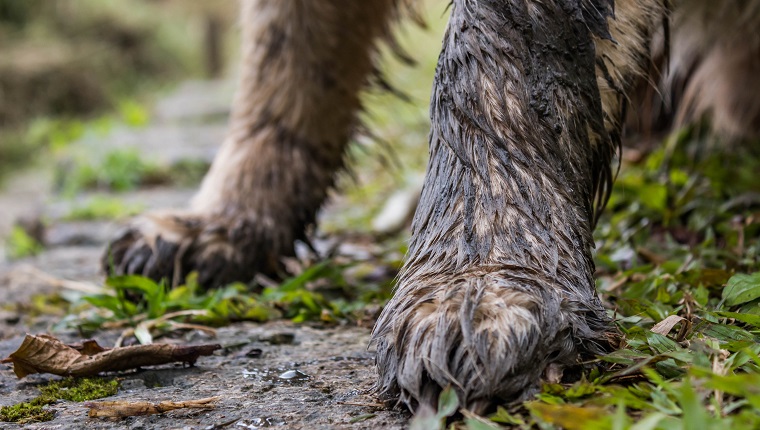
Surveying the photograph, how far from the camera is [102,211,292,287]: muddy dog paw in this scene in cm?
223

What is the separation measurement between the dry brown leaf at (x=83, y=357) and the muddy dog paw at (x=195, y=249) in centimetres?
75

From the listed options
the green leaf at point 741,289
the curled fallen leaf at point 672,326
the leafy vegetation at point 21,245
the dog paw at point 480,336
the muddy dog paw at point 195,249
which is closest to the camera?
the dog paw at point 480,336

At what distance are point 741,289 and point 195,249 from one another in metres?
1.44

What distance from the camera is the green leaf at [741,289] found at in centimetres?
143

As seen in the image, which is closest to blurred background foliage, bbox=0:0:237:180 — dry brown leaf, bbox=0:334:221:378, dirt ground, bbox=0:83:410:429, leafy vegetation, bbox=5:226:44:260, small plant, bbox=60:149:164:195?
small plant, bbox=60:149:164:195

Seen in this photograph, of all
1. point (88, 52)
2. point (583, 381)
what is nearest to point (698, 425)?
point (583, 381)

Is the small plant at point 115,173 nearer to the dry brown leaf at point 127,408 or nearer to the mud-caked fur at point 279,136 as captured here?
the mud-caked fur at point 279,136

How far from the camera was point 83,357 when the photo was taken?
143 centimetres

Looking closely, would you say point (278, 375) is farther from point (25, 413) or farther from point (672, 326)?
point (672, 326)

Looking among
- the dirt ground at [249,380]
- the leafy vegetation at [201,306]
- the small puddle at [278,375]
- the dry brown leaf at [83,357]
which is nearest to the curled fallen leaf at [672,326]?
the dirt ground at [249,380]

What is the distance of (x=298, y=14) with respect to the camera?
250cm

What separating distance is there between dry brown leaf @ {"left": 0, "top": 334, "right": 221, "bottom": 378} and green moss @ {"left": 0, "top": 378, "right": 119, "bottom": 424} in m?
0.02

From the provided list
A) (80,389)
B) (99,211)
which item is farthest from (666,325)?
(99,211)

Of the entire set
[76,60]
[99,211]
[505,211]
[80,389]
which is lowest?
[99,211]
